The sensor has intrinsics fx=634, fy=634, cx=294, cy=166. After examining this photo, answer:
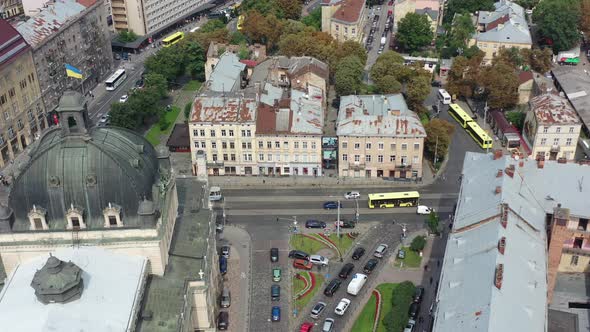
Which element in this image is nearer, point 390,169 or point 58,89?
point 390,169

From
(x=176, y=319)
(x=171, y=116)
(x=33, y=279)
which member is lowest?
(x=171, y=116)

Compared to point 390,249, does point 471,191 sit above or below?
above

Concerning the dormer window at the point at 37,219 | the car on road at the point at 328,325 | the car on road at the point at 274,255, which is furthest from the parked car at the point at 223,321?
the dormer window at the point at 37,219

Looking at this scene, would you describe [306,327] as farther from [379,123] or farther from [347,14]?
[347,14]

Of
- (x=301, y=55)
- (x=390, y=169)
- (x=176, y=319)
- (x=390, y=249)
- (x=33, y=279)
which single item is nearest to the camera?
(x=33, y=279)

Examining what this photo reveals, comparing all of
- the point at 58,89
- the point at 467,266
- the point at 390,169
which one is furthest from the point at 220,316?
the point at 58,89

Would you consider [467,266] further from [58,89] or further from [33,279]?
[58,89]

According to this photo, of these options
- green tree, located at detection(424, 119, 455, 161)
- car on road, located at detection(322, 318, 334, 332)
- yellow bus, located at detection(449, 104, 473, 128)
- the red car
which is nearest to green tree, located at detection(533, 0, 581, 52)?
yellow bus, located at detection(449, 104, 473, 128)

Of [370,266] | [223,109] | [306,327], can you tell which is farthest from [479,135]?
[306,327]

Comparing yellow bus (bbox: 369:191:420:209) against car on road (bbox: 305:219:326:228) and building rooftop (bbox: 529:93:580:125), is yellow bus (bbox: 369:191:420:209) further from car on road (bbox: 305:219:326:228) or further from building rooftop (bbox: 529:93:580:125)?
building rooftop (bbox: 529:93:580:125)
